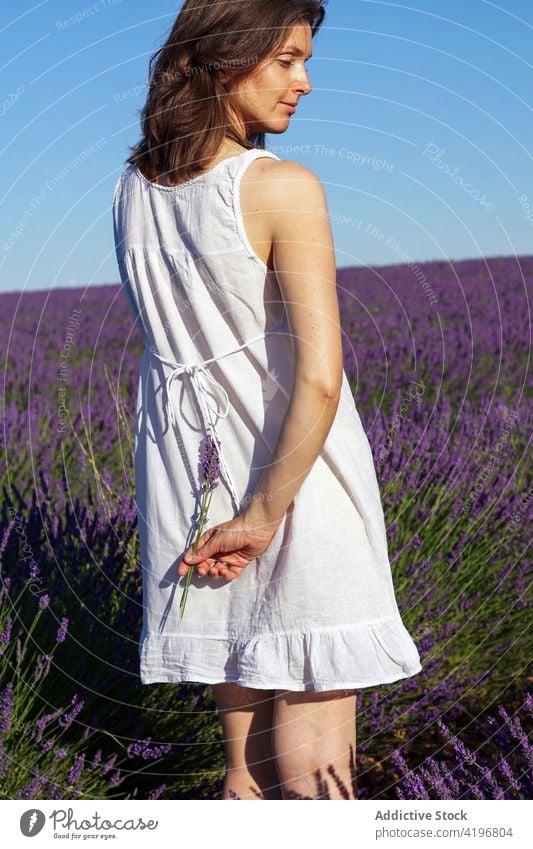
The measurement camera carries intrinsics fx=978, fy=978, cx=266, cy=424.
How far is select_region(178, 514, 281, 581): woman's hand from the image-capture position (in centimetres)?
155

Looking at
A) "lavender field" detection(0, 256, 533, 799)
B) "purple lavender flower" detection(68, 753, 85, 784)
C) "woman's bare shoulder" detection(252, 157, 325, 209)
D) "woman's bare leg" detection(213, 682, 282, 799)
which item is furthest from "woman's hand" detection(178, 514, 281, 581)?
"purple lavender flower" detection(68, 753, 85, 784)

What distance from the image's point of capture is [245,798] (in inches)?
68.8

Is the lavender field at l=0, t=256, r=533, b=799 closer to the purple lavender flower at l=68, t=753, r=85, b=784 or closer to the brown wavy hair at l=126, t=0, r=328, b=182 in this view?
the purple lavender flower at l=68, t=753, r=85, b=784

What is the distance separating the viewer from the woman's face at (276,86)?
5.10 feet

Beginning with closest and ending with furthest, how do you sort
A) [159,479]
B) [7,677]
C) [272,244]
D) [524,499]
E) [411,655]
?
1. [272,244]
2. [411,655]
3. [159,479]
4. [7,677]
5. [524,499]

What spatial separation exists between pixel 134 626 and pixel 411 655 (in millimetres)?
1076

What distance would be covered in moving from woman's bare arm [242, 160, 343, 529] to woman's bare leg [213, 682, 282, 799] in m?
0.43

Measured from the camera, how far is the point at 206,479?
1590 millimetres

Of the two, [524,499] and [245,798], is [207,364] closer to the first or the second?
[245,798]

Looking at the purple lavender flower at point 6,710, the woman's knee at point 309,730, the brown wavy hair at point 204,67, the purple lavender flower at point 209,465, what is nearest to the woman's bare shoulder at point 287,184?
the brown wavy hair at point 204,67
